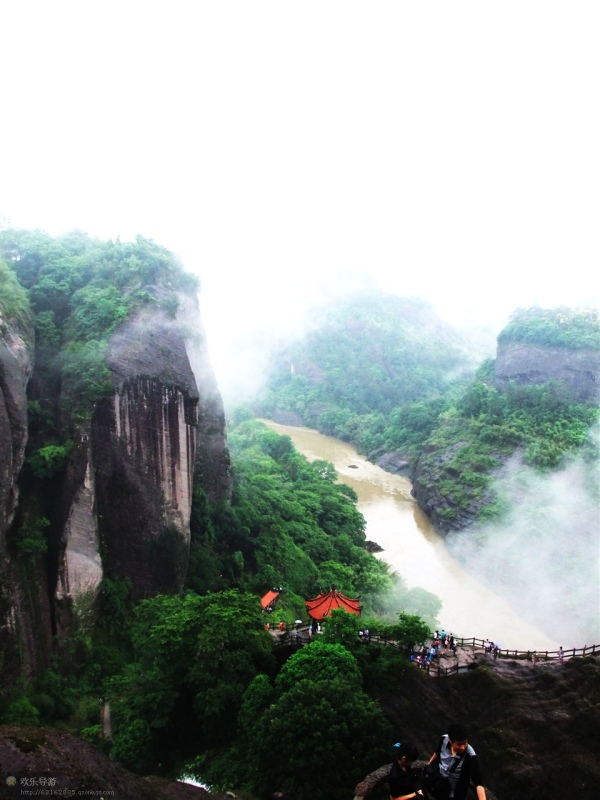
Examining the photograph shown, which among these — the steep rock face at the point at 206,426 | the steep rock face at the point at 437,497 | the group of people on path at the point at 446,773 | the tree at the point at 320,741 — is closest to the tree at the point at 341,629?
the tree at the point at 320,741

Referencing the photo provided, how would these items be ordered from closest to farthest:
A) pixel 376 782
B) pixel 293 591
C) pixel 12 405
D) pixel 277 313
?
pixel 376 782, pixel 12 405, pixel 293 591, pixel 277 313

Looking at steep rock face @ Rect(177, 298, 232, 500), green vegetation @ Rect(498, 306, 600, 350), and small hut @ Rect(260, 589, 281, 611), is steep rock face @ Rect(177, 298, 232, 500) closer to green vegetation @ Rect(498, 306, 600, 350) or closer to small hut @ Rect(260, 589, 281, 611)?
small hut @ Rect(260, 589, 281, 611)

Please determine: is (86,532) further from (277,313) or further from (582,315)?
(277,313)

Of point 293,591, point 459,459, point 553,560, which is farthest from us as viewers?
point 459,459

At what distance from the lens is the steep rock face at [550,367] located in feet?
199

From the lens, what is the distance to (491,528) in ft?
152

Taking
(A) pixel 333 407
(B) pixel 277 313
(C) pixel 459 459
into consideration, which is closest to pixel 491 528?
(C) pixel 459 459

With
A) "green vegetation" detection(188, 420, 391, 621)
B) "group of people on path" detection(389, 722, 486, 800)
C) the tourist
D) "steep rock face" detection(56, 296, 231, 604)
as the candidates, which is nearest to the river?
"green vegetation" detection(188, 420, 391, 621)

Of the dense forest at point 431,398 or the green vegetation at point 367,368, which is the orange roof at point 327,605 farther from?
the green vegetation at point 367,368

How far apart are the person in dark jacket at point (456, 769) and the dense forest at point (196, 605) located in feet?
25.8

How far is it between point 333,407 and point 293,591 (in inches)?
3141

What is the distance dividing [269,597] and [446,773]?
71.0ft

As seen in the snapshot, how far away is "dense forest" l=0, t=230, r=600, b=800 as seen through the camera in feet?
51.4

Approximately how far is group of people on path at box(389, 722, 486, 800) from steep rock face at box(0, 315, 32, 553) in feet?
53.3
